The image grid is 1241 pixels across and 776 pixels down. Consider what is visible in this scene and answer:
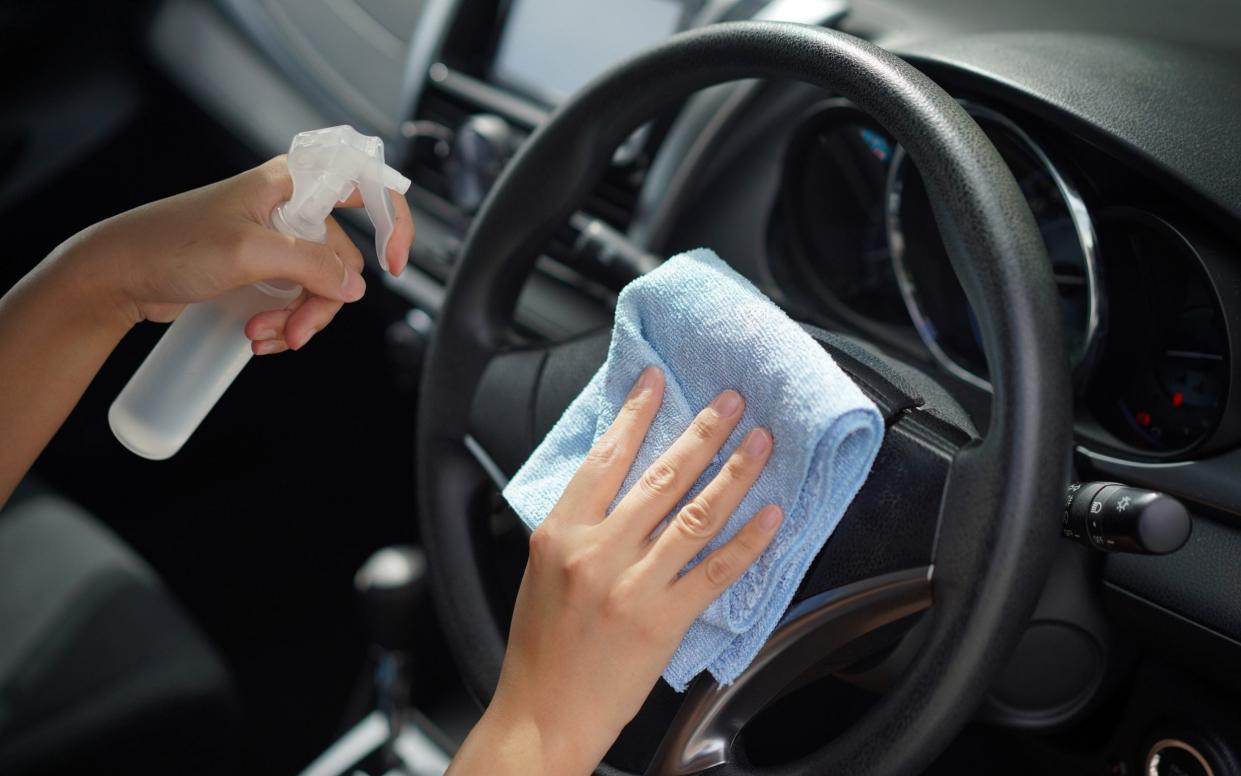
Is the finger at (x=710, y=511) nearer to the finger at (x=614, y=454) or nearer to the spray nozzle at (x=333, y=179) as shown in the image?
the finger at (x=614, y=454)

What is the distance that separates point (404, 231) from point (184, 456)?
1.06 m

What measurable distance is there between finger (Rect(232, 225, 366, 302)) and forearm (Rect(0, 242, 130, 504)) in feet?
0.50

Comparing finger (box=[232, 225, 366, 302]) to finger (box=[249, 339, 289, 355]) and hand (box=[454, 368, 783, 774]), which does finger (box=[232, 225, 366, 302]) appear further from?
hand (box=[454, 368, 783, 774])

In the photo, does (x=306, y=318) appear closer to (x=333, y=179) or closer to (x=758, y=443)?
(x=333, y=179)

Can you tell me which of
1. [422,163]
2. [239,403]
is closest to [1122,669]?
[422,163]

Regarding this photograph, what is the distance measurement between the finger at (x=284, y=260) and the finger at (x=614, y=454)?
19 centimetres

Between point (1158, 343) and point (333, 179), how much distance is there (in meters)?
0.58

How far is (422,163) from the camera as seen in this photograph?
138 cm

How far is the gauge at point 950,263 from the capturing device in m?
0.80

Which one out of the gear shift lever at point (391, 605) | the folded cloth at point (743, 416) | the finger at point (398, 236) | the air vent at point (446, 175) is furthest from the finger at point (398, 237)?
the gear shift lever at point (391, 605)

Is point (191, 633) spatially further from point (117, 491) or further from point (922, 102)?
point (922, 102)

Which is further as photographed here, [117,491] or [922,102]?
[117,491]

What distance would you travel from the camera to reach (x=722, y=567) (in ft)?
1.81

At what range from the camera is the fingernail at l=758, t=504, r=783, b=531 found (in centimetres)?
54
